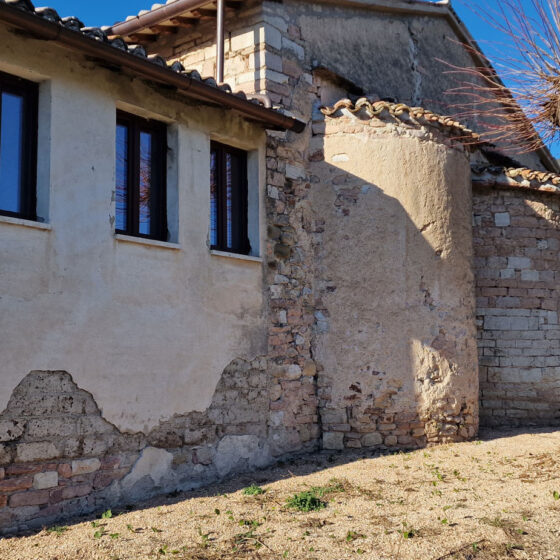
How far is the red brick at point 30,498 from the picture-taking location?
4.81m

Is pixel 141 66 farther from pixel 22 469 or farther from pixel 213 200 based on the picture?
pixel 22 469

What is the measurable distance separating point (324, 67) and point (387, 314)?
3.01m

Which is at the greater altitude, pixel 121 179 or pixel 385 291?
pixel 121 179

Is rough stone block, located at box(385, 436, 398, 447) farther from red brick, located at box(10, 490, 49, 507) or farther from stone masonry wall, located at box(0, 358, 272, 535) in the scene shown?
red brick, located at box(10, 490, 49, 507)

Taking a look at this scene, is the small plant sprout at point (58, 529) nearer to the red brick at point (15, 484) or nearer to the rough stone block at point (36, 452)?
the red brick at point (15, 484)

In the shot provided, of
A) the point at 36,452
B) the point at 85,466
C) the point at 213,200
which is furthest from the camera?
the point at 213,200

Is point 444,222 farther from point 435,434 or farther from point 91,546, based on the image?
point 91,546

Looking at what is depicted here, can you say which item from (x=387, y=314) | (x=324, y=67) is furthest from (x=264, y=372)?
(x=324, y=67)

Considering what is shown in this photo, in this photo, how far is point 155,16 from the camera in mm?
7891

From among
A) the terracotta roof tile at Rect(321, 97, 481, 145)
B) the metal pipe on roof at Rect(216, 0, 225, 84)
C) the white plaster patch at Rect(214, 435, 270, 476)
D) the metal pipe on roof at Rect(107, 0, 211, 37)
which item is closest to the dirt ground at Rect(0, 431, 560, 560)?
the white plaster patch at Rect(214, 435, 270, 476)

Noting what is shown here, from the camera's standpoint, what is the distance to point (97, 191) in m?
5.49

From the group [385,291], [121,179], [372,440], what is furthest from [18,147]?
[372,440]

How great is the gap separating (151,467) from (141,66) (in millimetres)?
3324

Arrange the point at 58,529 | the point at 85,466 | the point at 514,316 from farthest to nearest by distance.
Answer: the point at 514,316 → the point at 85,466 → the point at 58,529
